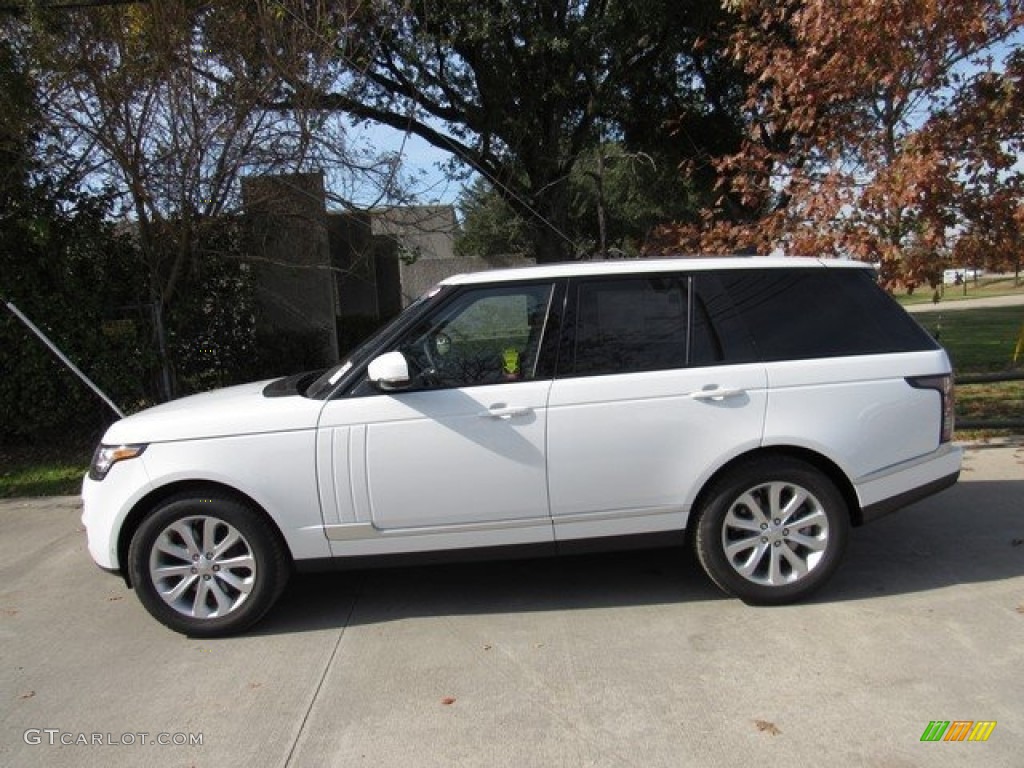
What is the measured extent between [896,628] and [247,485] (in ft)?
10.8

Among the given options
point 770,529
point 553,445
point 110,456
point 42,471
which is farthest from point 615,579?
point 42,471

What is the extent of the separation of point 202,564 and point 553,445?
1.89 meters

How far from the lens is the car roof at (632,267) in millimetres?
4441

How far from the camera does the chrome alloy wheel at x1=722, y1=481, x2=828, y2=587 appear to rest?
434 cm

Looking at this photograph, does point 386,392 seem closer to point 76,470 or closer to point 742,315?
point 742,315

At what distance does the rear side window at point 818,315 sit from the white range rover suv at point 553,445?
0.05 feet

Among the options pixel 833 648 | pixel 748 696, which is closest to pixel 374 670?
pixel 748 696

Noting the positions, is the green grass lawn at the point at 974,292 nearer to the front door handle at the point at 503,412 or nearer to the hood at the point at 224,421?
the front door handle at the point at 503,412

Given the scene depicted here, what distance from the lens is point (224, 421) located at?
13.8 ft

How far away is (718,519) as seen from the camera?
4.31 meters

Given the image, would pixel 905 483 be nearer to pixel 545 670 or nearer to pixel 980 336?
pixel 545 670

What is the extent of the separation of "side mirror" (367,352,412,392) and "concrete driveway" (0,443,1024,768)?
1.30 m

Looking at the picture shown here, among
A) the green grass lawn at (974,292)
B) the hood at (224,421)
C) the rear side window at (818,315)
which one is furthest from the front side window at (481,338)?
the green grass lawn at (974,292)

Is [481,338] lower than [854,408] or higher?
higher
